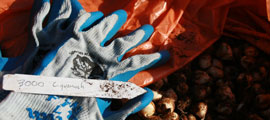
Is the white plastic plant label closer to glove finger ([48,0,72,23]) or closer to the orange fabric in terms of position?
the orange fabric

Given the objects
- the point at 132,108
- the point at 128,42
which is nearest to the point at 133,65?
the point at 128,42

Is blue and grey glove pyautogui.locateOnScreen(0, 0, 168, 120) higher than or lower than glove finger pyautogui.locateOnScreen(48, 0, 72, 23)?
lower

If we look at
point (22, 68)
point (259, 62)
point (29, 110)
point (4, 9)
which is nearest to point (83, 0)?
point (4, 9)

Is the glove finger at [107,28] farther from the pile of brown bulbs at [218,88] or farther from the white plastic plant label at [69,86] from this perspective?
the pile of brown bulbs at [218,88]

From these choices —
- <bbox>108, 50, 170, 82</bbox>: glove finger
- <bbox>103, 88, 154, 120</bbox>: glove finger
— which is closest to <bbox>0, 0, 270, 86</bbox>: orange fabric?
<bbox>108, 50, 170, 82</bbox>: glove finger

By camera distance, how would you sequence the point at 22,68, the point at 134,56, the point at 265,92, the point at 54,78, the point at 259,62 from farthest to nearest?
the point at 259,62
the point at 265,92
the point at 134,56
the point at 22,68
the point at 54,78

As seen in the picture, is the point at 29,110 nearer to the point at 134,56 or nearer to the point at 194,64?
the point at 134,56
